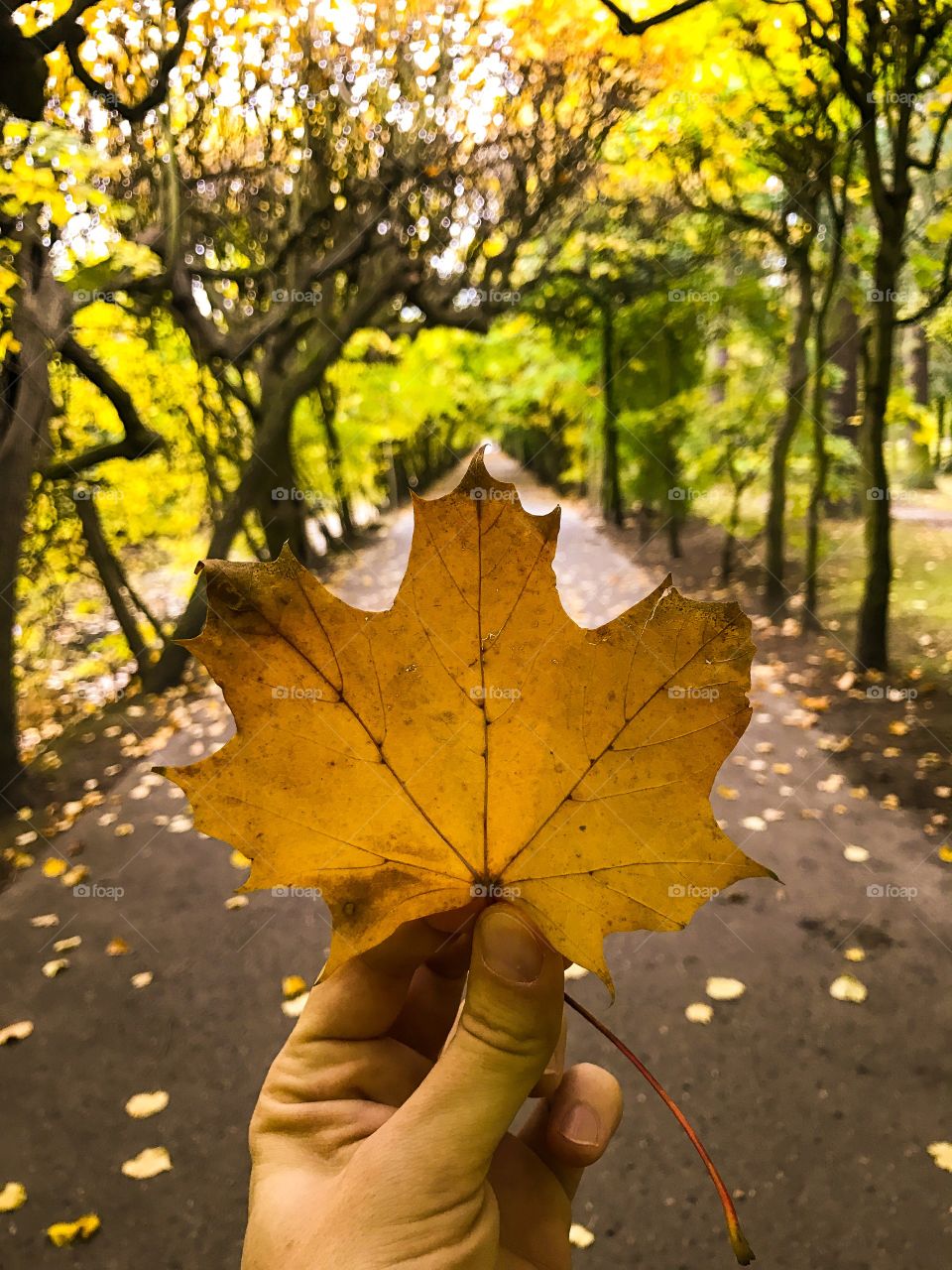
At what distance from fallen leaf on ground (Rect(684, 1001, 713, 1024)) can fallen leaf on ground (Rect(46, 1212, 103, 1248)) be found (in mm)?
1619

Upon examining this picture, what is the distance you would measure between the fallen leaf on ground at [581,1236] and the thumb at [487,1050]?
1305 millimetres

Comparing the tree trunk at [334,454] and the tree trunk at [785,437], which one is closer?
the tree trunk at [785,437]

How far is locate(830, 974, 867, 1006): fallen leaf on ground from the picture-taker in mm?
2178

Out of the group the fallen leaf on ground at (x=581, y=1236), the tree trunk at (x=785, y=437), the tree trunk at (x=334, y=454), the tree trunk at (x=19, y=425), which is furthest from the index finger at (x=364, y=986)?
the tree trunk at (x=334, y=454)

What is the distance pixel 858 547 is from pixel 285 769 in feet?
9.76

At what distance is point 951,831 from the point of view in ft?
8.39

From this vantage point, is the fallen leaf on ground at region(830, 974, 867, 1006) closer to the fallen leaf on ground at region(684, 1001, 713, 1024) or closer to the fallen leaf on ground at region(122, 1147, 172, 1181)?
the fallen leaf on ground at region(684, 1001, 713, 1024)

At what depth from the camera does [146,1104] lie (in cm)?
202

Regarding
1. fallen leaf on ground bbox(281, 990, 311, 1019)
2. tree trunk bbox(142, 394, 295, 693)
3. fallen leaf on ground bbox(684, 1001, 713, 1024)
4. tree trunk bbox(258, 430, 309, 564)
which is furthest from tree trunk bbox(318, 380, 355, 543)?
fallen leaf on ground bbox(684, 1001, 713, 1024)

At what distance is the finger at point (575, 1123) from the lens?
0.99m

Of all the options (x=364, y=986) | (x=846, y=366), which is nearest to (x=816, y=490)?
(x=846, y=366)

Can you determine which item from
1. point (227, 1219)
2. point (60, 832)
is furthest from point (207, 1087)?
point (60, 832)

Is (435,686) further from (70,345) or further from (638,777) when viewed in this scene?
(70,345)

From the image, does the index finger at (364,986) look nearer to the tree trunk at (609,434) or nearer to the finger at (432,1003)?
the finger at (432,1003)
